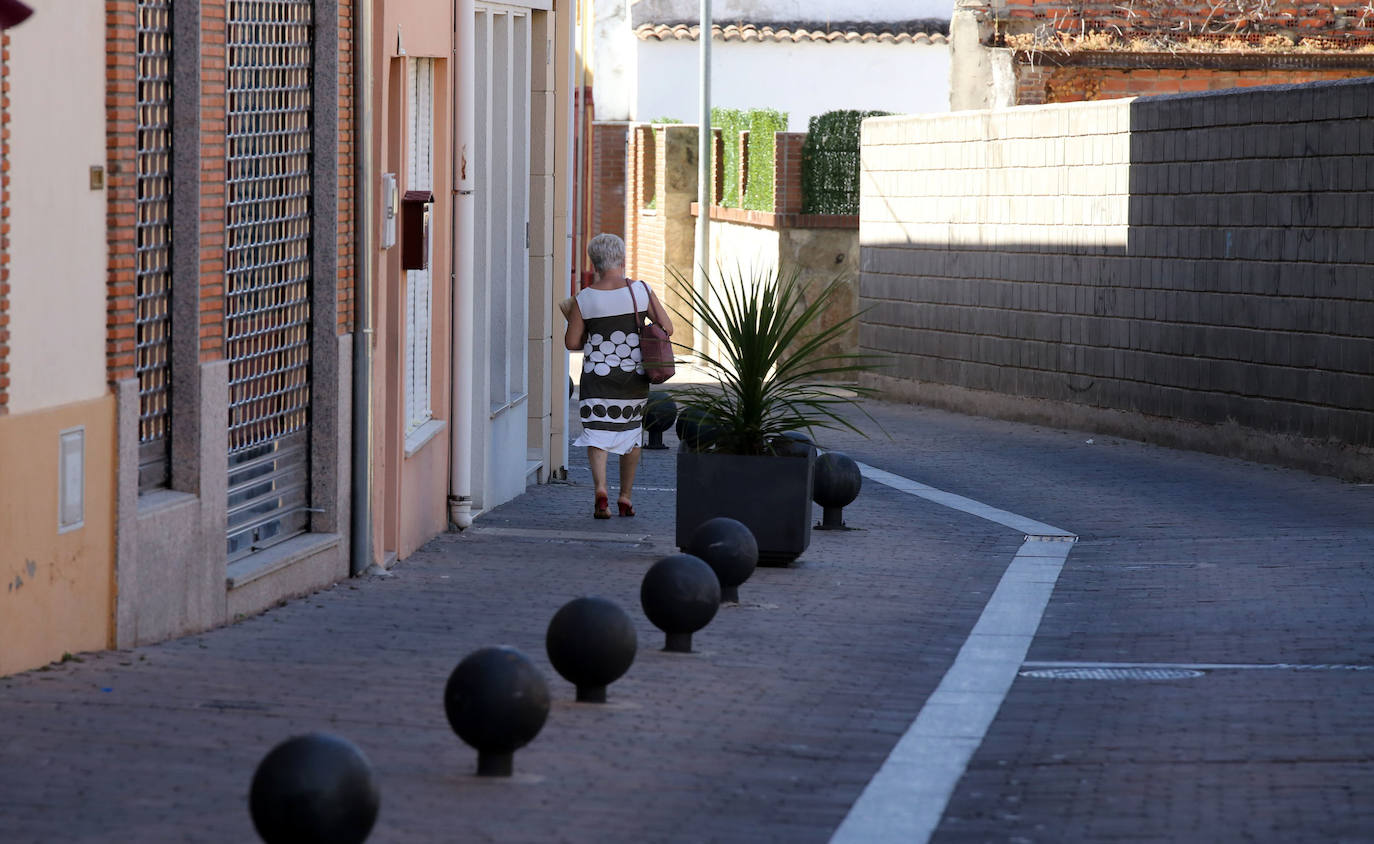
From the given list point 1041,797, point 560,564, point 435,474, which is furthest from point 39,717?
point 435,474

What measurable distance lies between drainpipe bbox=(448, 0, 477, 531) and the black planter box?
1.95m

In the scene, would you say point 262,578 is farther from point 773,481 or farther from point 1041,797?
point 1041,797

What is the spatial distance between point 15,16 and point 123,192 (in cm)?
353

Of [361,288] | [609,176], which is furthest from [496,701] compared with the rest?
[609,176]

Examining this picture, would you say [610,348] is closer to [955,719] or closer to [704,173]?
[955,719]

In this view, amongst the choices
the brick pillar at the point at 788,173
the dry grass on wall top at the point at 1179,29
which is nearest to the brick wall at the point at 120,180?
the dry grass on wall top at the point at 1179,29

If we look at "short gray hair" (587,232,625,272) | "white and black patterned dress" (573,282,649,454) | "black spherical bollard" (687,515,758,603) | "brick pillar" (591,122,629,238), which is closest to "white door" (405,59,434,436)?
"white and black patterned dress" (573,282,649,454)

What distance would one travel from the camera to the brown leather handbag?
12484 mm

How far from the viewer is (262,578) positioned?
9.05m

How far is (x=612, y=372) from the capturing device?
504 inches

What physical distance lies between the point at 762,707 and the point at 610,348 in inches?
226

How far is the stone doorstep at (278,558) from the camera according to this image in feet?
28.9

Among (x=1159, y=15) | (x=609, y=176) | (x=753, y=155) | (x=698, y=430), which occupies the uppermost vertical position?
(x=1159, y=15)

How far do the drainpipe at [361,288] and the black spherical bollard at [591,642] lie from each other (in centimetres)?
348
